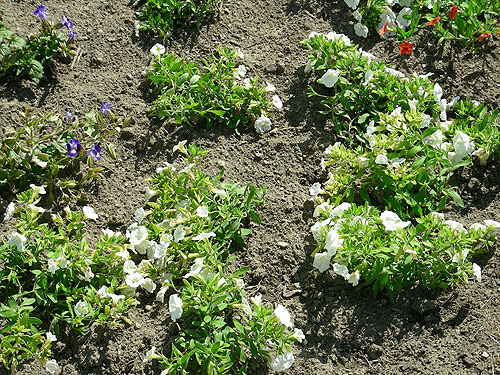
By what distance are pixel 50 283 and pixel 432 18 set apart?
118 inches

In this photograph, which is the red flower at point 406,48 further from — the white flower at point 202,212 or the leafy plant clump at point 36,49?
the leafy plant clump at point 36,49

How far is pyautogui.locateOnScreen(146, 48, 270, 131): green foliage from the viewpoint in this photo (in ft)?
13.6

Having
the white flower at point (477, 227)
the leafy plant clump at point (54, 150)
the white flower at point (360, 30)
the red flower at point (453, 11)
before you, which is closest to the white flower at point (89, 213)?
the leafy plant clump at point (54, 150)

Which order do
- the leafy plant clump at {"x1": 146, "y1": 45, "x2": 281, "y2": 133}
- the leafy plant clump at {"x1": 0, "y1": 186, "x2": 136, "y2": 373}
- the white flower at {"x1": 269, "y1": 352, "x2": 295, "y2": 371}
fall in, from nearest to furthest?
the white flower at {"x1": 269, "y1": 352, "x2": 295, "y2": 371}
the leafy plant clump at {"x1": 0, "y1": 186, "x2": 136, "y2": 373}
the leafy plant clump at {"x1": 146, "y1": 45, "x2": 281, "y2": 133}

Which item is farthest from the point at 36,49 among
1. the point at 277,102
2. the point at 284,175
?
the point at 284,175

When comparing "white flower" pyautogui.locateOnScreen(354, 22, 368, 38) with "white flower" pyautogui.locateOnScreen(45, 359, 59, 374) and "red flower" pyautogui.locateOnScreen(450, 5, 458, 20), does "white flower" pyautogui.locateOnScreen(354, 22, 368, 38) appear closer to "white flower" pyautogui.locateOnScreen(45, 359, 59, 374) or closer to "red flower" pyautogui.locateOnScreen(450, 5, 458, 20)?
"red flower" pyautogui.locateOnScreen(450, 5, 458, 20)

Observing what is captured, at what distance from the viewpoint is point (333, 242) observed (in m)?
3.35

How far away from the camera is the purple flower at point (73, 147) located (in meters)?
3.83

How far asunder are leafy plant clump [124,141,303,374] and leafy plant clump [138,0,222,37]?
1.14 m

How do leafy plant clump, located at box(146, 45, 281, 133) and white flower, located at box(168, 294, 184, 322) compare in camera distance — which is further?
leafy plant clump, located at box(146, 45, 281, 133)

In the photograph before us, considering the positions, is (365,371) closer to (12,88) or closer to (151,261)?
(151,261)

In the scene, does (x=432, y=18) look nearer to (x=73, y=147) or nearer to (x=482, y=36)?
(x=482, y=36)

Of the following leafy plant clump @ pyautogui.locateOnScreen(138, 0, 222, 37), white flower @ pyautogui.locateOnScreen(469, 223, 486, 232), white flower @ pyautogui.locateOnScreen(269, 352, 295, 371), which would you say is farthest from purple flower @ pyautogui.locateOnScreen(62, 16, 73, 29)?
white flower @ pyautogui.locateOnScreen(469, 223, 486, 232)

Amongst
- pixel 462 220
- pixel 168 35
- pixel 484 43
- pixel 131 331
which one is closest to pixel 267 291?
pixel 131 331
